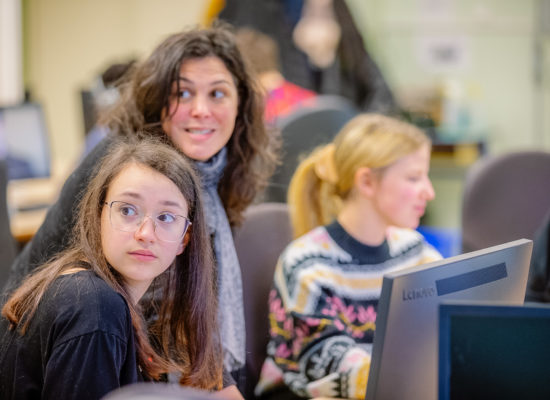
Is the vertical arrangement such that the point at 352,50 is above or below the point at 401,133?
above

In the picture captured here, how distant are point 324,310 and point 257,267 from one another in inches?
10.4

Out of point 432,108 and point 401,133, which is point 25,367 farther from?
point 432,108

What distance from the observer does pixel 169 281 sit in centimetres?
145

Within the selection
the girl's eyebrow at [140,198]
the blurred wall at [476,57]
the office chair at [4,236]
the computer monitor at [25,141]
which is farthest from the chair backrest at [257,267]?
the blurred wall at [476,57]

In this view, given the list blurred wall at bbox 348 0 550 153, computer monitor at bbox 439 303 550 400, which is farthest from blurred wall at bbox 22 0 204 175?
computer monitor at bbox 439 303 550 400

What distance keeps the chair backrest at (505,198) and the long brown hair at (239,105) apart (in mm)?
1005

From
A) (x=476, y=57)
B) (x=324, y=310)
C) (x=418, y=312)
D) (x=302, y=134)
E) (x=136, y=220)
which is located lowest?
(x=324, y=310)

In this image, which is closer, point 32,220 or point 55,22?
point 32,220

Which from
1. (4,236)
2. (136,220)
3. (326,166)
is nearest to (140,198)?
(136,220)

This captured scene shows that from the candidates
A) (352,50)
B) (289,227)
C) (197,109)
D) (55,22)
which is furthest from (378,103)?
(197,109)

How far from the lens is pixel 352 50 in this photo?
5.46 metres

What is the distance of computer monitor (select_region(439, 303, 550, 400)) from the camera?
992 mm

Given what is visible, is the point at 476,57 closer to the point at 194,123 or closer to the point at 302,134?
the point at 302,134

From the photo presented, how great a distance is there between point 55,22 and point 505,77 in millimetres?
3497
